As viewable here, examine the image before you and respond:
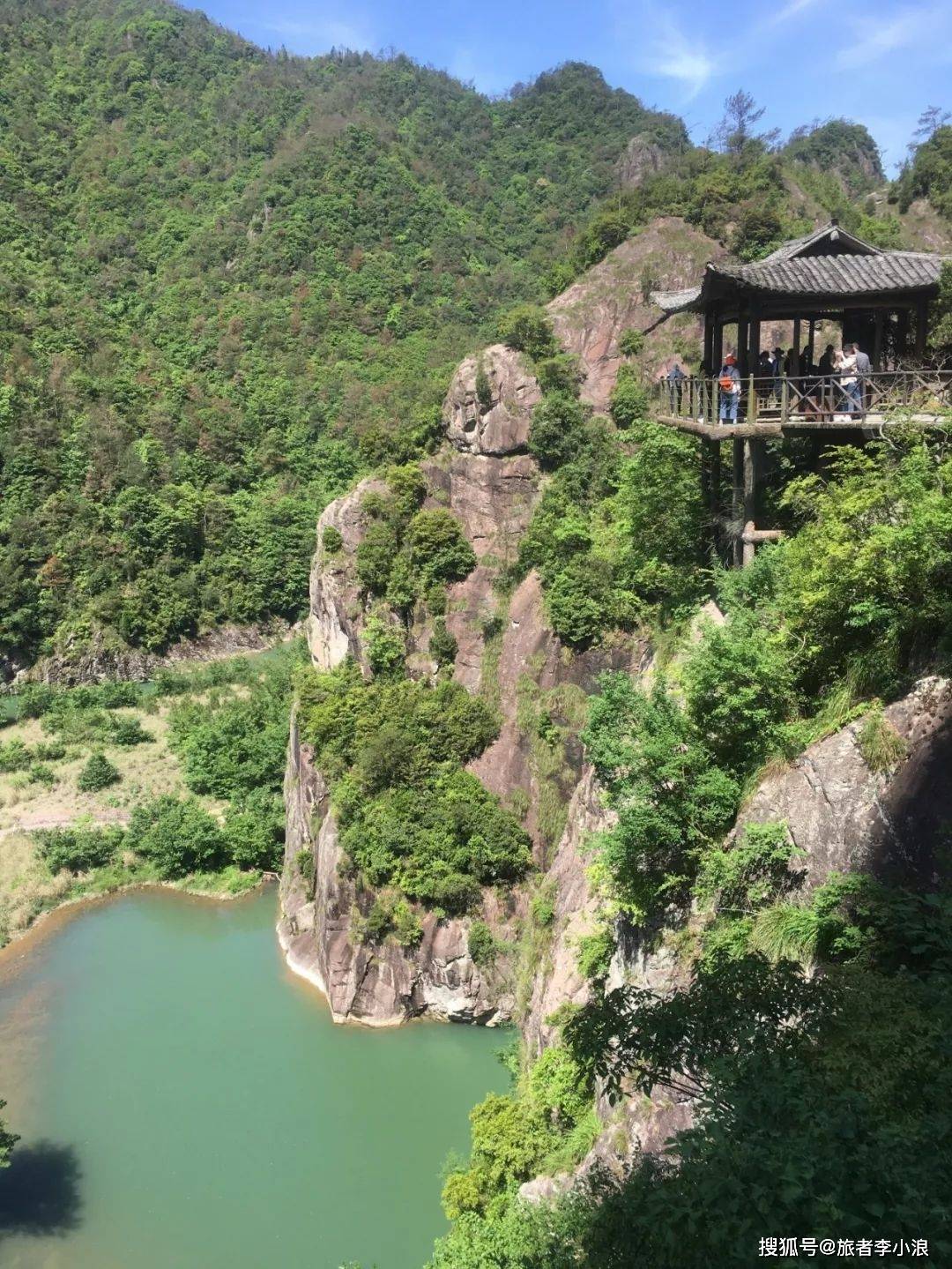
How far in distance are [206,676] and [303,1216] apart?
108 ft

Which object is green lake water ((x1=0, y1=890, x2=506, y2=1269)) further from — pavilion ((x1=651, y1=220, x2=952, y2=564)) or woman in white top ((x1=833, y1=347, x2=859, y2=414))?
woman in white top ((x1=833, y1=347, x2=859, y2=414))

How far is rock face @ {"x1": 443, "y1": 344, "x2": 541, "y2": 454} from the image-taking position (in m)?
28.4

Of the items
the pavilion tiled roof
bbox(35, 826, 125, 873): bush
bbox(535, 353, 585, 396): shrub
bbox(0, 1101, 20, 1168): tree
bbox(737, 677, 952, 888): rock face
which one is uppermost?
bbox(535, 353, 585, 396): shrub

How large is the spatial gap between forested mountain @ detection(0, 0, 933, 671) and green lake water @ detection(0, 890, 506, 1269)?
17738 mm

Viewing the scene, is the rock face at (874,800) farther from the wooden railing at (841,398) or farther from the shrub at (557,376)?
the shrub at (557,376)

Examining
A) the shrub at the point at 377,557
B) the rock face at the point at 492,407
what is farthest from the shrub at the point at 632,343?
the shrub at the point at 377,557

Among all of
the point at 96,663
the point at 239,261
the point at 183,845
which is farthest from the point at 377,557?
the point at 239,261

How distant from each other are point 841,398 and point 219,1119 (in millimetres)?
17719

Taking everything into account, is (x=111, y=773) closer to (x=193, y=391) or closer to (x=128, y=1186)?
(x=128, y=1186)

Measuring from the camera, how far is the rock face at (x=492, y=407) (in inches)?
1118

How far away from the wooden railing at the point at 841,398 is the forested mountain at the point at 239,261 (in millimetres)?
17388

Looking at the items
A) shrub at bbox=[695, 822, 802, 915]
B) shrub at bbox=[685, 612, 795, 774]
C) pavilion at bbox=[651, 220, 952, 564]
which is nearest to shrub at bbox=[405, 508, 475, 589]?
pavilion at bbox=[651, 220, 952, 564]

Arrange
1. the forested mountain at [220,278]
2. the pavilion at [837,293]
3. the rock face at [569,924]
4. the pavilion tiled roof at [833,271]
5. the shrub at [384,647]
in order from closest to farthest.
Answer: the pavilion tiled roof at [833,271] < the pavilion at [837,293] < the rock face at [569,924] < the shrub at [384,647] < the forested mountain at [220,278]

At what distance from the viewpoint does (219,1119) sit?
18656 millimetres
